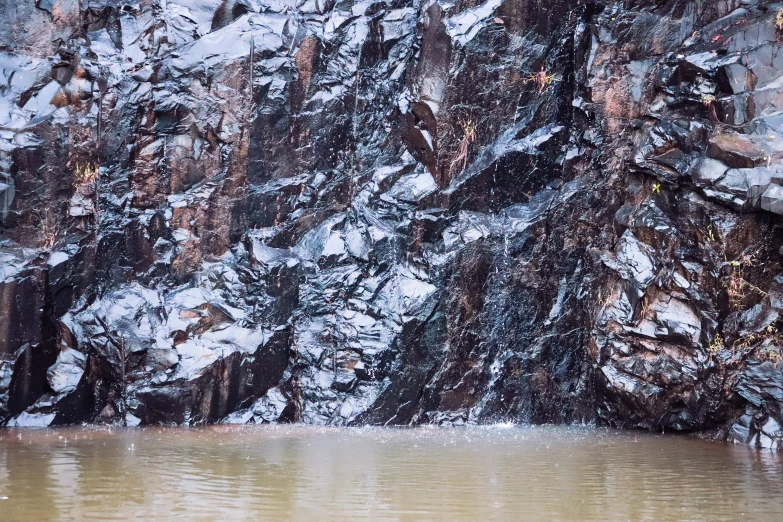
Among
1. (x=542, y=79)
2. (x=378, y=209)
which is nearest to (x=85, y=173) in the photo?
(x=378, y=209)

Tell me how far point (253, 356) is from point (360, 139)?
4.27m

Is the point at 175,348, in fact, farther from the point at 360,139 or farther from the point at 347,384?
the point at 360,139

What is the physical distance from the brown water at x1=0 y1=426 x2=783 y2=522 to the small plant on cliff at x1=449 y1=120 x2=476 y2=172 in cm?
482

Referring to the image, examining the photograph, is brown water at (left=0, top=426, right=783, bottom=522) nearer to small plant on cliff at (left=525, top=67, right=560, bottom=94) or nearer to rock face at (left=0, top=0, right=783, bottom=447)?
rock face at (left=0, top=0, right=783, bottom=447)

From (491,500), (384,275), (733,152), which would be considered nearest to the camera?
(491,500)

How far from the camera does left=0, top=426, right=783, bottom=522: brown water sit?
17.6ft

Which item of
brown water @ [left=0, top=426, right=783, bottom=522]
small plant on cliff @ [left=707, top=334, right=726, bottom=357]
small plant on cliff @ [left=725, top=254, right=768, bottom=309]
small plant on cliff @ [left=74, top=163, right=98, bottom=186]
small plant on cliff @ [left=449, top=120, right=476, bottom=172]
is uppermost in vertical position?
small plant on cliff @ [left=449, top=120, right=476, bottom=172]

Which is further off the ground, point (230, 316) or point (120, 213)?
point (120, 213)

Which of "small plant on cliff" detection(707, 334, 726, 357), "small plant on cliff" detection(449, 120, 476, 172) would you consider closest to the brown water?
"small plant on cliff" detection(707, 334, 726, 357)

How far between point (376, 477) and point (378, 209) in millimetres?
6471

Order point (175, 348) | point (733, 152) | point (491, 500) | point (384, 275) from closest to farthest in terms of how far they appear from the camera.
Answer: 1. point (491, 500)
2. point (733, 152)
3. point (175, 348)
4. point (384, 275)

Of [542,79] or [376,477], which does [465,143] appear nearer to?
[542,79]

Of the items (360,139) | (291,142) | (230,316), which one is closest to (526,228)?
(360,139)

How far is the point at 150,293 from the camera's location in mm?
11711
